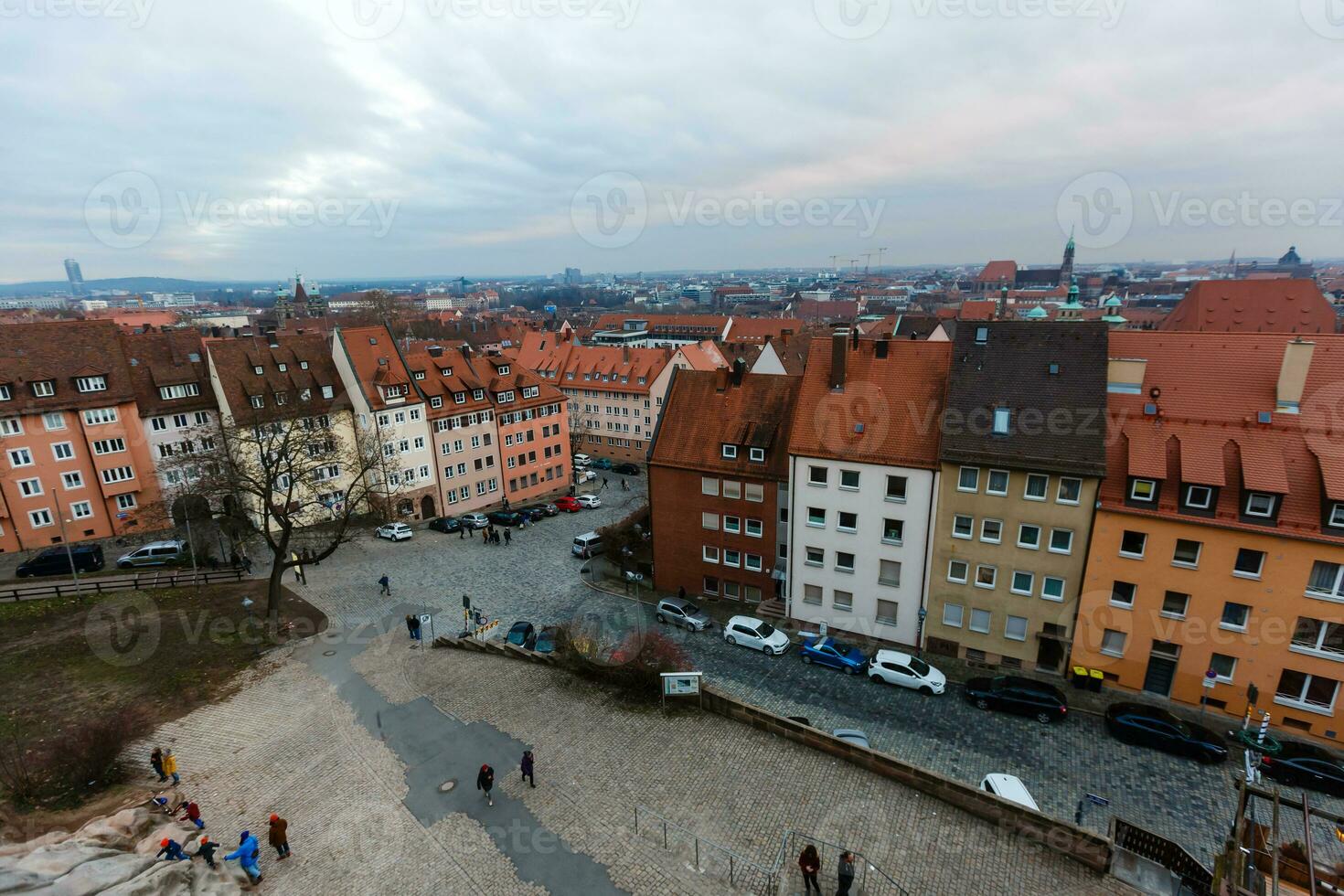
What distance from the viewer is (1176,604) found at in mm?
24172

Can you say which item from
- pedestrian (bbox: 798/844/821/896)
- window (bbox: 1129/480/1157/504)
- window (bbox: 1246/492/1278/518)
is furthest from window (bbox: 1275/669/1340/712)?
pedestrian (bbox: 798/844/821/896)

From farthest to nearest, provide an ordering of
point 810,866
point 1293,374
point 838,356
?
point 838,356 < point 1293,374 < point 810,866

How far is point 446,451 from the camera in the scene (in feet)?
170

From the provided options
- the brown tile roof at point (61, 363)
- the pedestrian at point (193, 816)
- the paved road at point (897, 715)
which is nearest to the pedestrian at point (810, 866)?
the paved road at point (897, 715)

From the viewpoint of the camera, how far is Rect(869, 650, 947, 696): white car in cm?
2603

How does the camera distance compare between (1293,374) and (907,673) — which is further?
(907,673)

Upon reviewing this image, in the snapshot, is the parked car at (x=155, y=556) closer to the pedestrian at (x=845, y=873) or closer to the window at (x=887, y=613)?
the window at (x=887, y=613)

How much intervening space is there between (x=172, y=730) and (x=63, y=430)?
3368 cm

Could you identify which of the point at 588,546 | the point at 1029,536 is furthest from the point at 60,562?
the point at 1029,536

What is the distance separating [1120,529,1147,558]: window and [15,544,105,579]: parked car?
5451 centimetres

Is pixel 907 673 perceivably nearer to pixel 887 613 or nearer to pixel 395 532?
pixel 887 613

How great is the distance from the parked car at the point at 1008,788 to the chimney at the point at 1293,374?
18263 millimetres

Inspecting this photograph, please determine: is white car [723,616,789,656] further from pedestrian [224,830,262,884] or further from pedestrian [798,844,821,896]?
pedestrian [224,830,262,884]

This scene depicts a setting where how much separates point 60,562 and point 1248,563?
60.5m
